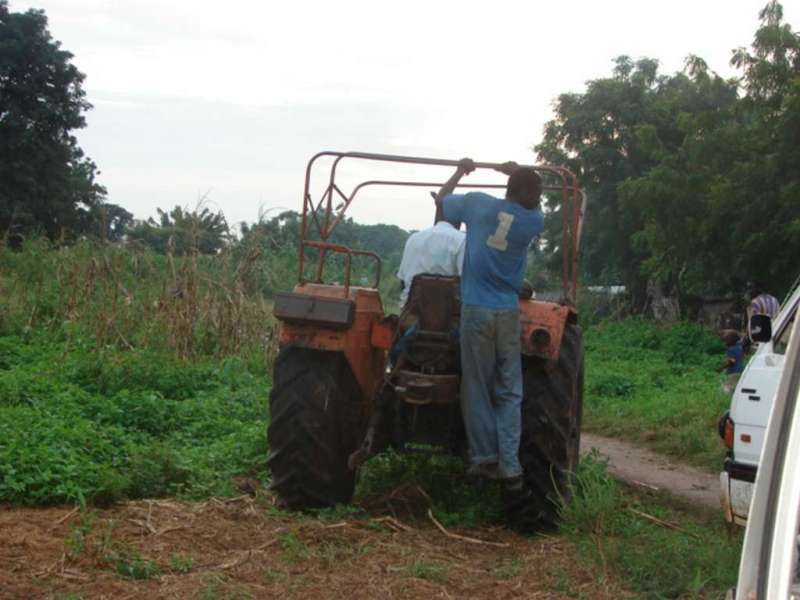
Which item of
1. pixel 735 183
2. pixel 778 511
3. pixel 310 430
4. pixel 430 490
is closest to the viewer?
pixel 778 511

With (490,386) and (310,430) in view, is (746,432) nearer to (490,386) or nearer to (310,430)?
(490,386)

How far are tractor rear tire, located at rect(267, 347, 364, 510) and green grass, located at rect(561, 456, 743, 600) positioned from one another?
4.67ft

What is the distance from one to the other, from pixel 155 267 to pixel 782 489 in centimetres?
1374

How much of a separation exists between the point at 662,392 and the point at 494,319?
9.73m

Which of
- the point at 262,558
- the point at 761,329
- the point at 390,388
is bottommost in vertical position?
the point at 262,558

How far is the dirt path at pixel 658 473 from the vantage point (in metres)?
9.29

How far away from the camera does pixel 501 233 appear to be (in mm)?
6746

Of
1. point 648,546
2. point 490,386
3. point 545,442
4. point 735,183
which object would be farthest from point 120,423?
point 735,183

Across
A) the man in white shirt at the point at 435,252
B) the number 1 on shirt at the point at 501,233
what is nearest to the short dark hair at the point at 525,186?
the number 1 on shirt at the point at 501,233

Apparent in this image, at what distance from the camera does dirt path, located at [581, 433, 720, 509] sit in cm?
929

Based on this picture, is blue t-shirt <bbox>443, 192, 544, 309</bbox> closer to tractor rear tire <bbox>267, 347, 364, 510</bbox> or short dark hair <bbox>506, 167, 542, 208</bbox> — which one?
short dark hair <bbox>506, 167, 542, 208</bbox>

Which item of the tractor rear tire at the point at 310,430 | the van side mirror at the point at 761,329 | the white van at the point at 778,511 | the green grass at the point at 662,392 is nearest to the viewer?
the white van at the point at 778,511

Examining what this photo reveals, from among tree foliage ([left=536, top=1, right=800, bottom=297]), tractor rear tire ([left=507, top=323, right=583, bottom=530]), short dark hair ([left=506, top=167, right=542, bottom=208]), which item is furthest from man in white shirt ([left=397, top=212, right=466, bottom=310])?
tree foliage ([left=536, top=1, right=800, bottom=297])

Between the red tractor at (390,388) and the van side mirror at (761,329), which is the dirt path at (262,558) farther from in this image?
the van side mirror at (761,329)
